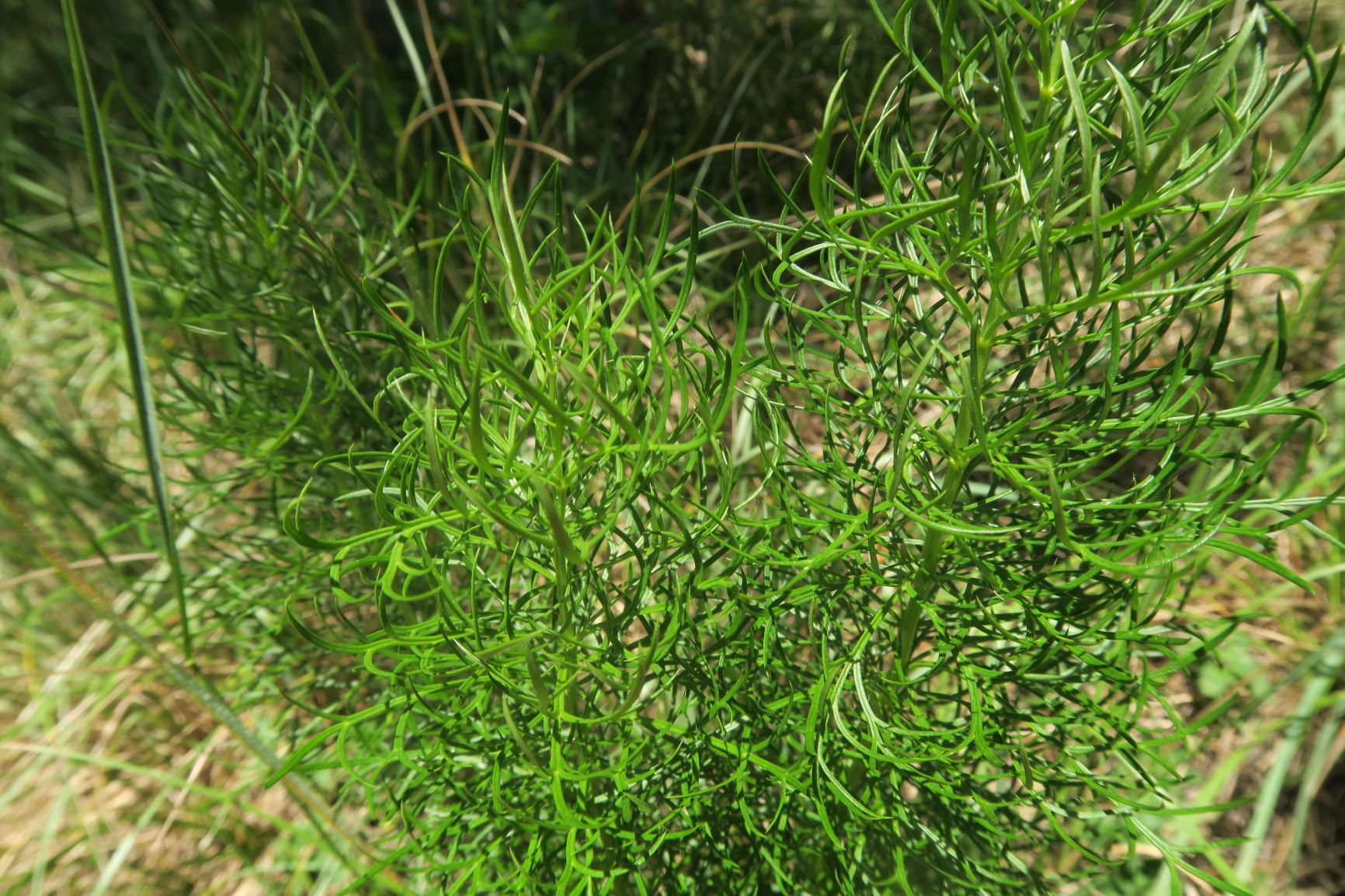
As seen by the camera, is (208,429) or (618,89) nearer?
(208,429)

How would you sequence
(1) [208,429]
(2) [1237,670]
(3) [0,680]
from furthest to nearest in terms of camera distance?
1. (3) [0,680]
2. (2) [1237,670]
3. (1) [208,429]

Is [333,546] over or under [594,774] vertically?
over

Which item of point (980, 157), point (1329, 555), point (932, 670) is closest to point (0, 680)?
point (932, 670)

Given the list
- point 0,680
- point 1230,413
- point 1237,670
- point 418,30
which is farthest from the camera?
→ point 418,30

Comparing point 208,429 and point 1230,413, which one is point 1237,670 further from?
point 208,429

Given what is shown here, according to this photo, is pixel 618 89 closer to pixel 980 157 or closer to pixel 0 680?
pixel 980 157

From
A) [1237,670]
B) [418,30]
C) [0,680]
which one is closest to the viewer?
[1237,670]

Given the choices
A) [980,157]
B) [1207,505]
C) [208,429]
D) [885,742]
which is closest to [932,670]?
[885,742]

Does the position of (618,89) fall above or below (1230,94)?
above

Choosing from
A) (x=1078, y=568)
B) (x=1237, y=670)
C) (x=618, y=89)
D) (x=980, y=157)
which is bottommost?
(x=1237, y=670)
